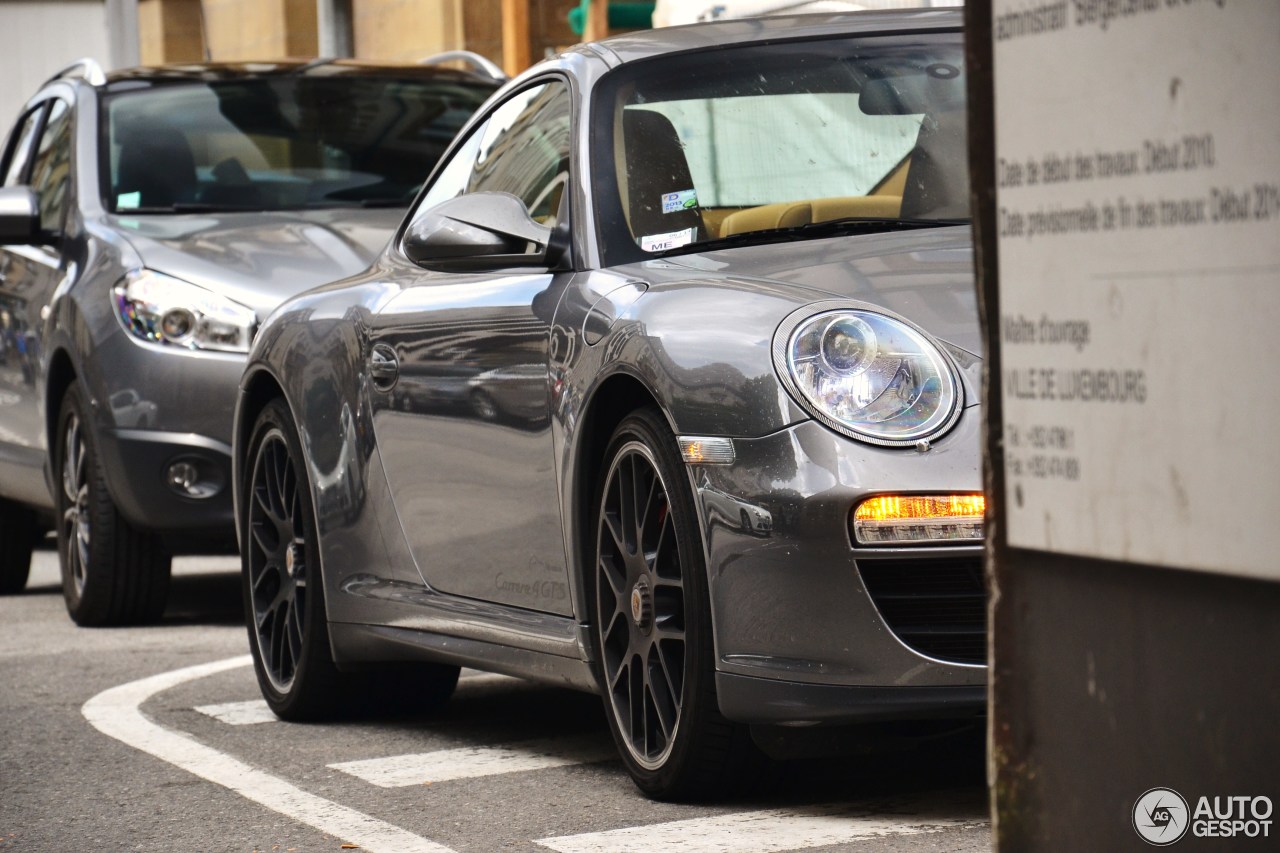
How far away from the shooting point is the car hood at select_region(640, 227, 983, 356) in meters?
4.34

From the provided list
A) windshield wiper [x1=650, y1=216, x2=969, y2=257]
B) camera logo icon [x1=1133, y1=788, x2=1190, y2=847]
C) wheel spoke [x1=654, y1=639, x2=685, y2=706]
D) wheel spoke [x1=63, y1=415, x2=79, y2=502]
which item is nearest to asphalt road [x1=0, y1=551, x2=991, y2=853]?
wheel spoke [x1=654, y1=639, x2=685, y2=706]

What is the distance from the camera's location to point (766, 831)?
14.2 ft

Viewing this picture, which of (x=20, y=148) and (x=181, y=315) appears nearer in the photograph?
(x=181, y=315)

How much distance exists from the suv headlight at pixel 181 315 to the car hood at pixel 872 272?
3512 mm

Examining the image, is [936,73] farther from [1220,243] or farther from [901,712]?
[1220,243]

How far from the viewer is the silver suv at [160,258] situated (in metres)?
8.27

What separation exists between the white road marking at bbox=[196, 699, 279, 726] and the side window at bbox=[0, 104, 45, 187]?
4.21 m

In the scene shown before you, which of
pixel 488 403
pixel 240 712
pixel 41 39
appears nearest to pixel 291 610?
pixel 240 712

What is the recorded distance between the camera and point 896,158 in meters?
5.25

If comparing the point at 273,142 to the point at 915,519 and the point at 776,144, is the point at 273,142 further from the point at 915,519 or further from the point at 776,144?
the point at 915,519

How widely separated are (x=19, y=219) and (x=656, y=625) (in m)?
5.02

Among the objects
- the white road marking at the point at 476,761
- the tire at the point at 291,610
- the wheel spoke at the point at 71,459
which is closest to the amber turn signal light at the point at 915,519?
the white road marking at the point at 476,761

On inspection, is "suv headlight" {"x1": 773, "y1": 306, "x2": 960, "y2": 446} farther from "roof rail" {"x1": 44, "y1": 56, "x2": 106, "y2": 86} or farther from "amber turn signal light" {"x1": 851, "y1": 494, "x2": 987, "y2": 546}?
"roof rail" {"x1": 44, "y1": 56, "x2": 106, "y2": 86}

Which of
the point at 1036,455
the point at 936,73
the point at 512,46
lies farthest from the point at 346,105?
the point at 1036,455
